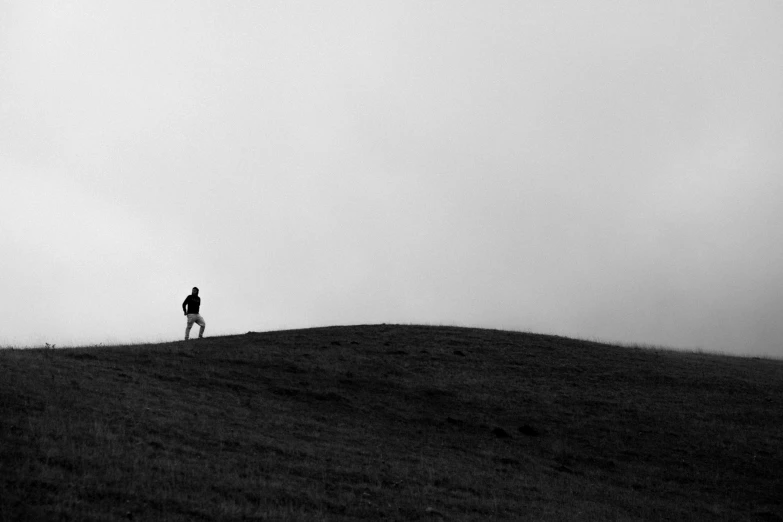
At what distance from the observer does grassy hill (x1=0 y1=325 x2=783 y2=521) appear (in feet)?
47.3

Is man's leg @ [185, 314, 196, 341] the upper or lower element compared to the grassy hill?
upper

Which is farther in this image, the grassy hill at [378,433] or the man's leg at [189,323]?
the man's leg at [189,323]

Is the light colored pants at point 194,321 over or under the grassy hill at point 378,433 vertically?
over

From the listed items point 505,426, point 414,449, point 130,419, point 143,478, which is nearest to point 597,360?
point 505,426

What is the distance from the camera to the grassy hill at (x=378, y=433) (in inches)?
568

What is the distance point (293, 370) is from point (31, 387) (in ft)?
46.0

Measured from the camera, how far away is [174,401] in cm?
2311

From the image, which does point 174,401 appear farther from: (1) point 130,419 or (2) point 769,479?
(2) point 769,479

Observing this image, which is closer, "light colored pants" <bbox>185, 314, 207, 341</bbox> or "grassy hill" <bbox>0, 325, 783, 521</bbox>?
"grassy hill" <bbox>0, 325, 783, 521</bbox>

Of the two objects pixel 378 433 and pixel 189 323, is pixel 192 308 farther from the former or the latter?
pixel 378 433

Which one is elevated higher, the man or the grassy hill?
the man

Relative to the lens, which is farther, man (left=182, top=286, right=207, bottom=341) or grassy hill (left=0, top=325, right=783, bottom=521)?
man (left=182, top=286, right=207, bottom=341)

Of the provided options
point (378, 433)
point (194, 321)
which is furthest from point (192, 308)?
point (378, 433)

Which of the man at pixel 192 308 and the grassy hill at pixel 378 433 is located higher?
the man at pixel 192 308
